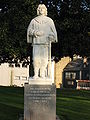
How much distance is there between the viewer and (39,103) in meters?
12.7

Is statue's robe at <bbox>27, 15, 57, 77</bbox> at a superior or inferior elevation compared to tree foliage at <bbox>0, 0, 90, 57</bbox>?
inferior

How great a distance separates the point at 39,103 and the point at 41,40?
242 cm

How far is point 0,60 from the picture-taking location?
3019cm

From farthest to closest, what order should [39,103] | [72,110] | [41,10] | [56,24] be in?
[56,24] → [72,110] → [41,10] → [39,103]

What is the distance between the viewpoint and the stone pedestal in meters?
12.6

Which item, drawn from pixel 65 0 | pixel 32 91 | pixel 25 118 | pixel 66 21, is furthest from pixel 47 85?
pixel 65 0

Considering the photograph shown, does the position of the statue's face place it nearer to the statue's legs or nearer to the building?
the statue's legs

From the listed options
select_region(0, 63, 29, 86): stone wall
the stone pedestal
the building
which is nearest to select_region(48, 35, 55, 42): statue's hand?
the stone pedestal

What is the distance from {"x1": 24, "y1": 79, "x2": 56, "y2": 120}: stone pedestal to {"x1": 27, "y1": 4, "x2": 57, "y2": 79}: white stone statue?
681 millimetres

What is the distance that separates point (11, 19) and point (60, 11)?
431cm

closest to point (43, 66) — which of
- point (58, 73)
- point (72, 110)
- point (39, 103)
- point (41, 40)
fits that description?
point (41, 40)

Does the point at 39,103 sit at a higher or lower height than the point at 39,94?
lower

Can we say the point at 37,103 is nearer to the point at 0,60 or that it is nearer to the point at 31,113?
the point at 31,113

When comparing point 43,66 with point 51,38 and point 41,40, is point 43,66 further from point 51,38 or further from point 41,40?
point 51,38
